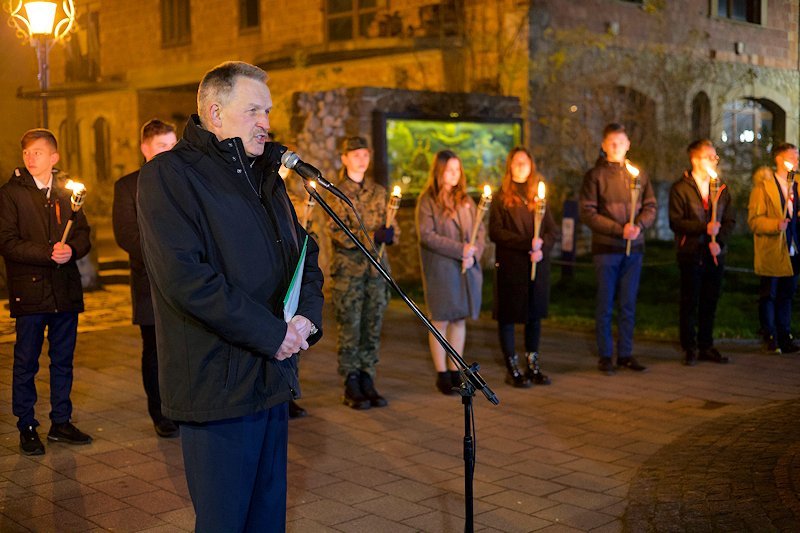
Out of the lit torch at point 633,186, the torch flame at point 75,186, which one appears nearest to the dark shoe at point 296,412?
the torch flame at point 75,186

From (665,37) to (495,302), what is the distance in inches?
614

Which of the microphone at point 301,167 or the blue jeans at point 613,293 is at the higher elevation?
the microphone at point 301,167

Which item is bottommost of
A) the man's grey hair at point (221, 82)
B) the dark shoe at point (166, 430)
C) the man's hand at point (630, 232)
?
the dark shoe at point (166, 430)

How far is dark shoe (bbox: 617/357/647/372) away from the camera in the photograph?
10047 mm

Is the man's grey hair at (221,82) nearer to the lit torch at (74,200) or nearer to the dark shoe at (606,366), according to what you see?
the lit torch at (74,200)

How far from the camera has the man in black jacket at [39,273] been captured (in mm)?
7195

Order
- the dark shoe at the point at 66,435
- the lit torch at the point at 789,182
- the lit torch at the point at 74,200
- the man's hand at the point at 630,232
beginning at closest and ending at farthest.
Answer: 1. the lit torch at the point at 74,200
2. the dark shoe at the point at 66,435
3. the man's hand at the point at 630,232
4. the lit torch at the point at 789,182

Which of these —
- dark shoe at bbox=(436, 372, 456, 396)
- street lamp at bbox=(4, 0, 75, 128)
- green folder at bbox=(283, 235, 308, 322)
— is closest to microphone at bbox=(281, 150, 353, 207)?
green folder at bbox=(283, 235, 308, 322)

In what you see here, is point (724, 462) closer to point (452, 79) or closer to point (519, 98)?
point (519, 98)

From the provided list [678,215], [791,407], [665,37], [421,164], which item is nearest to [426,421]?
[791,407]

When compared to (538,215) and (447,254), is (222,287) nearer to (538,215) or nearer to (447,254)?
(447,254)

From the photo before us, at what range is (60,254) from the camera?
720 cm

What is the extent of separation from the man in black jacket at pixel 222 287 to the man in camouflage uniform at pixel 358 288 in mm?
4350

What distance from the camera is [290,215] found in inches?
167
